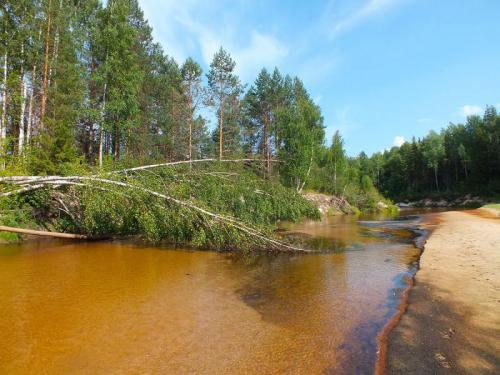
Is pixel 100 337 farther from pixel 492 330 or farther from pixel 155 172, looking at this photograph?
pixel 155 172

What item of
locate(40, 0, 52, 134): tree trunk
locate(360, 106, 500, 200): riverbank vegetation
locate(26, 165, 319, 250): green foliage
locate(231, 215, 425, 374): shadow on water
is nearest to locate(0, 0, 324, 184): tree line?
locate(40, 0, 52, 134): tree trunk

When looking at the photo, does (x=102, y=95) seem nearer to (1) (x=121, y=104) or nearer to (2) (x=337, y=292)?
(1) (x=121, y=104)

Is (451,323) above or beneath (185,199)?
beneath

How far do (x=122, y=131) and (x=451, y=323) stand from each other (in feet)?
73.7

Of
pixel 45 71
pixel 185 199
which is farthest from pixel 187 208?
pixel 45 71

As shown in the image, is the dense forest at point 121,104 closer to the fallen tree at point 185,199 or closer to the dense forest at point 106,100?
the dense forest at point 106,100

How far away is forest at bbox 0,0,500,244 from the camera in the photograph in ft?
56.0

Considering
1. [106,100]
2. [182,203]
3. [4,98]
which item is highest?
[106,100]

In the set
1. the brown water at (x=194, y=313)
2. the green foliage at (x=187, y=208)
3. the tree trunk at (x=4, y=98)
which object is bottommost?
the brown water at (x=194, y=313)

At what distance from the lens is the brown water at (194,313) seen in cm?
354

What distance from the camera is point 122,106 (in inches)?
802

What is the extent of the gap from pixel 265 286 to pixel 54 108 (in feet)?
64.5

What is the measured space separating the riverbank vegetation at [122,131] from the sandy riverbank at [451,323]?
5.83 metres

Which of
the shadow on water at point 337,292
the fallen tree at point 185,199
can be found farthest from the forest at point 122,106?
the shadow on water at point 337,292
